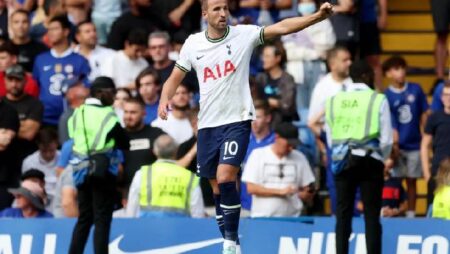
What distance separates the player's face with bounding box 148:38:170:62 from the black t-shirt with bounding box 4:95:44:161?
5.48ft

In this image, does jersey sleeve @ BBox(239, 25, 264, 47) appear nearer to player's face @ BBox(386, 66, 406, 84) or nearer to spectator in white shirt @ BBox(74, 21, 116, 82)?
player's face @ BBox(386, 66, 406, 84)

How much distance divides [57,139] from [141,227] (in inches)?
102

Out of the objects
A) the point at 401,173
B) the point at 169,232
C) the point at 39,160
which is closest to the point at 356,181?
the point at 169,232

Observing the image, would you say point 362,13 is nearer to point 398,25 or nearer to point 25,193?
point 398,25

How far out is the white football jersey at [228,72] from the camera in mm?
14234

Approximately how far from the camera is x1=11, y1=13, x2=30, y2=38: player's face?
20438mm

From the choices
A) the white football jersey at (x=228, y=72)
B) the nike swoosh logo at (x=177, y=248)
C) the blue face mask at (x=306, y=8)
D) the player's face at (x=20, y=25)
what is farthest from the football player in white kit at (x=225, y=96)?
the player's face at (x=20, y=25)

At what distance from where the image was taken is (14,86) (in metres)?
19.2

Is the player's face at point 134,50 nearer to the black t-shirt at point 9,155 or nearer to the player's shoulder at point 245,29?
the black t-shirt at point 9,155

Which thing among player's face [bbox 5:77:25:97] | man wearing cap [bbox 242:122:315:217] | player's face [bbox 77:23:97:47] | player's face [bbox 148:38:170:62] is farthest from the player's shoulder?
player's face [bbox 77:23:97:47]

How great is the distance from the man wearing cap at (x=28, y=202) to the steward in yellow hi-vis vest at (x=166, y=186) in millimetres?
1508

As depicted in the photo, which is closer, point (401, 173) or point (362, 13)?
point (401, 173)

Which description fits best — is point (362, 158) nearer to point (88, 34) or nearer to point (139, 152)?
point (139, 152)

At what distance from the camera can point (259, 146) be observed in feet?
61.0
